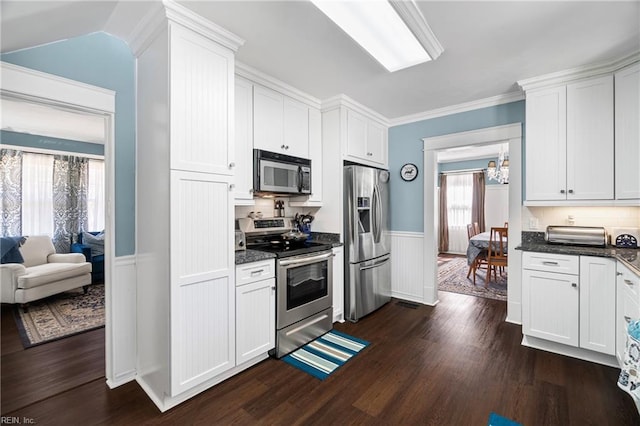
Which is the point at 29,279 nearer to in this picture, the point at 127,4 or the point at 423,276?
the point at 127,4

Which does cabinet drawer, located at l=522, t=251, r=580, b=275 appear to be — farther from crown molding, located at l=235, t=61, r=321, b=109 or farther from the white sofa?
the white sofa

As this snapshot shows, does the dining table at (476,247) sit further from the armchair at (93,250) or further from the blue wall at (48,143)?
the blue wall at (48,143)

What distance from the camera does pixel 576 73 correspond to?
264 cm

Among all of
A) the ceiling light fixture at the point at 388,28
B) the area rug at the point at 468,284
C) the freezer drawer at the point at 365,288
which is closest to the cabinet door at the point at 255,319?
the freezer drawer at the point at 365,288

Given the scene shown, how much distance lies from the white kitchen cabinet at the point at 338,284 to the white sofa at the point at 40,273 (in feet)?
12.4

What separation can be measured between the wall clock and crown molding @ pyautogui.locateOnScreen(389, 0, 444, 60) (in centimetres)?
181

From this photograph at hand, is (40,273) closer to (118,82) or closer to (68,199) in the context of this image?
(68,199)

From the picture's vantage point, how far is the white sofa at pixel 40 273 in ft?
11.7

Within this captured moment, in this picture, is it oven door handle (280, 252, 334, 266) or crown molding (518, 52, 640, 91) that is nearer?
crown molding (518, 52, 640, 91)

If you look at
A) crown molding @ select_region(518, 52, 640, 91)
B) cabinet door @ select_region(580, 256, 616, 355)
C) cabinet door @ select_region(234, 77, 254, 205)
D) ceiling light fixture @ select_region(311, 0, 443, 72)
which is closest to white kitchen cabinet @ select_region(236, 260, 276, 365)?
cabinet door @ select_region(234, 77, 254, 205)

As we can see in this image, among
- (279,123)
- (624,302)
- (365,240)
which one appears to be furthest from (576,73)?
(279,123)

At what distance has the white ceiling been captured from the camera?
176 cm

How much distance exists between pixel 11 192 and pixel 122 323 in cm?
432

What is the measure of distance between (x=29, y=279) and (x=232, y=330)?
3.35 metres
